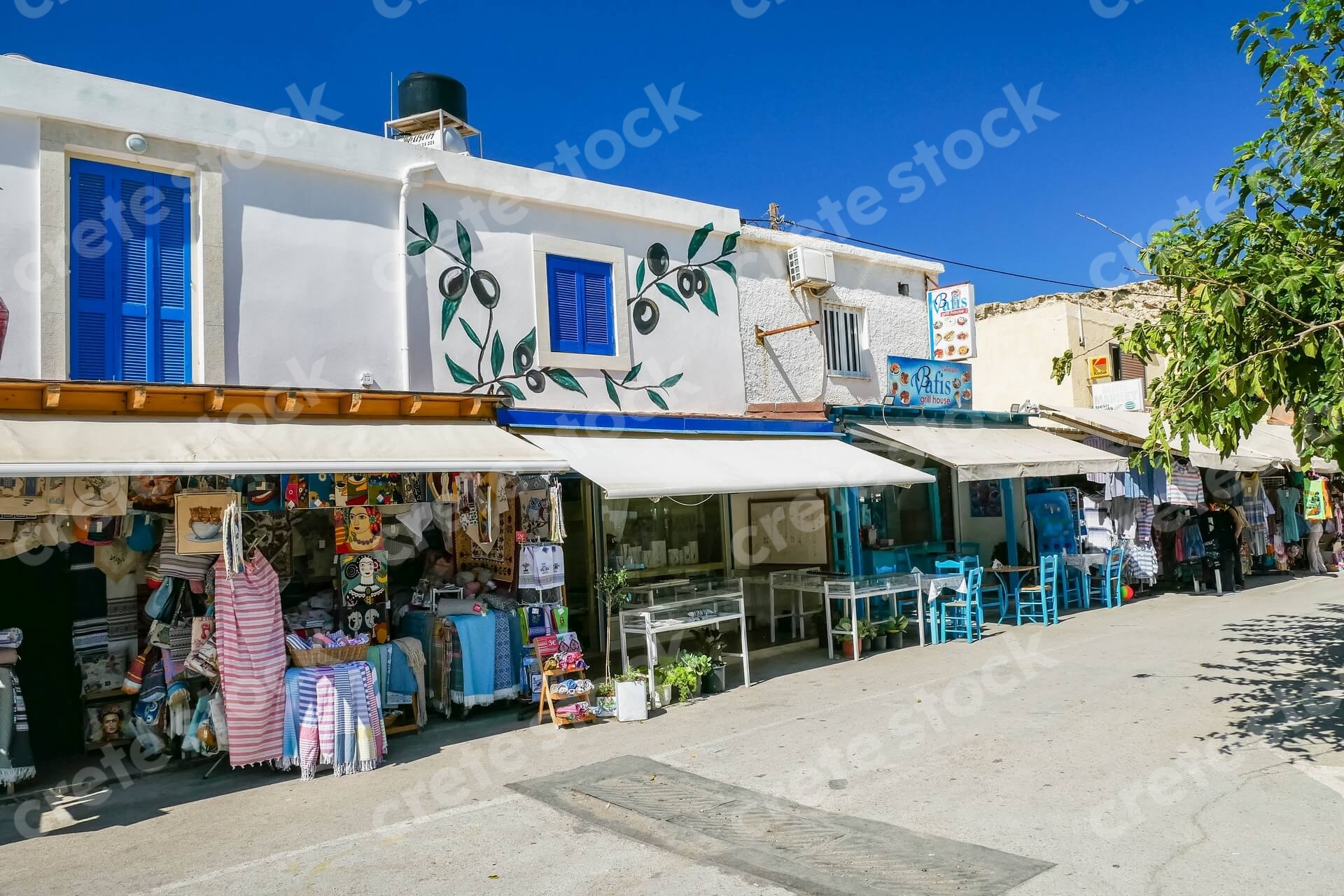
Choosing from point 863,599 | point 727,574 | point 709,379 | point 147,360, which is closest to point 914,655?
point 863,599

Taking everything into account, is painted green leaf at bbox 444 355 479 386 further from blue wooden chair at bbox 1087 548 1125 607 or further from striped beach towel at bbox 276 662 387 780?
blue wooden chair at bbox 1087 548 1125 607

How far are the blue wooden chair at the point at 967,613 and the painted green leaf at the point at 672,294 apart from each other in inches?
195

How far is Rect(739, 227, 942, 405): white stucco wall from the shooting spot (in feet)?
41.6

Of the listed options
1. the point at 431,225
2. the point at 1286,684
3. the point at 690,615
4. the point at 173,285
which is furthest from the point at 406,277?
the point at 1286,684

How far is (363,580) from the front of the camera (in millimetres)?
8352

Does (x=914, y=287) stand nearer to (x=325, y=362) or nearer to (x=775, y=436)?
(x=775, y=436)

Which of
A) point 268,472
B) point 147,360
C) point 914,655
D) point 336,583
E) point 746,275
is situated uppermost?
point 746,275

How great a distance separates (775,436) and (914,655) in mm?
3042

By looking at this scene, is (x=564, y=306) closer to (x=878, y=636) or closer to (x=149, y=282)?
(x=149, y=282)

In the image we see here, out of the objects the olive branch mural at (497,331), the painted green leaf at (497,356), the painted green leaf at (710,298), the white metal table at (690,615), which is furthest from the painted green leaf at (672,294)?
the white metal table at (690,615)

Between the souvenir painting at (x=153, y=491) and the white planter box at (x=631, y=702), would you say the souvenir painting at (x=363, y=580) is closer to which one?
the souvenir painting at (x=153, y=491)

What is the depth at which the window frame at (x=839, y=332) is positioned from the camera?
535 inches

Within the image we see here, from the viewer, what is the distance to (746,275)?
12664 mm

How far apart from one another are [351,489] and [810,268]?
7134 millimetres
